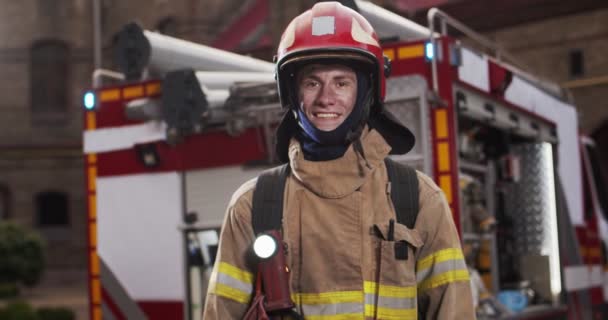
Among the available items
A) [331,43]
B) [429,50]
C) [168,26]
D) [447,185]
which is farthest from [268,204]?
[168,26]

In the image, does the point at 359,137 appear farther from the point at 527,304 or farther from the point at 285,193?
the point at 527,304

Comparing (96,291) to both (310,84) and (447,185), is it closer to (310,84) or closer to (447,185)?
(447,185)

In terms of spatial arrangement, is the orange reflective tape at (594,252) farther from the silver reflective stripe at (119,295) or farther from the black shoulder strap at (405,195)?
the black shoulder strap at (405,195)

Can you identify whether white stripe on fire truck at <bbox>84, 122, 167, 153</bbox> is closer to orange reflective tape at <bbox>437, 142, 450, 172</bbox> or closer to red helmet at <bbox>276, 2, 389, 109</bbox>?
orange reflective tape at <bbox>437, 142, 450, 172</bbox>

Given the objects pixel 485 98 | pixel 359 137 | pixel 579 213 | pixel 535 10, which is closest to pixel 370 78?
pixel 359 137

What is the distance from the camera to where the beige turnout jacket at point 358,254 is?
97.7 inches

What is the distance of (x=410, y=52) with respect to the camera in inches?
202

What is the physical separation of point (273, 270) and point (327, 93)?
52 centimetres

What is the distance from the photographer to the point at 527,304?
6.48 meters

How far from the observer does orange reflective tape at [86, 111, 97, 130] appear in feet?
20.8

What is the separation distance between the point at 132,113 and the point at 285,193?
11.5ft

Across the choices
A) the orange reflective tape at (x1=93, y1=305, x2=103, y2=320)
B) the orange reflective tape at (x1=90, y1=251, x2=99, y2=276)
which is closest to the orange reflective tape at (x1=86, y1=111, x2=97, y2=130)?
the orange reflective tape at (x1=90, y1=251, x2=99, y2=276)

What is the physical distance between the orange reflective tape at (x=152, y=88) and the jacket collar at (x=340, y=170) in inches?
135

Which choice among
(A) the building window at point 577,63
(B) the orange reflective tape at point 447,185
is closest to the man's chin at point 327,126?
(B) the orange reflective tape at point 447,185
